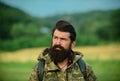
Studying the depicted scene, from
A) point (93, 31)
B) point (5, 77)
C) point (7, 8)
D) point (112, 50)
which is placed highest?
point (7, 8)

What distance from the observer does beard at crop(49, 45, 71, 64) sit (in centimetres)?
228

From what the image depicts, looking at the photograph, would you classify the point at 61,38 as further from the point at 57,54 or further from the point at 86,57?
the point at 86,57

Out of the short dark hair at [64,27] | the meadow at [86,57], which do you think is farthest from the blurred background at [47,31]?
the short dark hair at [64,27]

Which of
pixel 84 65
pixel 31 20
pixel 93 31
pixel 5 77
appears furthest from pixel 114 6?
pixel 84 65

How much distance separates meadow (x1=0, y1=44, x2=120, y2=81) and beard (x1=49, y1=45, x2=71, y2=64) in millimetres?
1663

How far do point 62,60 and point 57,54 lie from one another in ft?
0.21

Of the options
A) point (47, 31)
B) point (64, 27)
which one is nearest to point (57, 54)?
point (64, 27)

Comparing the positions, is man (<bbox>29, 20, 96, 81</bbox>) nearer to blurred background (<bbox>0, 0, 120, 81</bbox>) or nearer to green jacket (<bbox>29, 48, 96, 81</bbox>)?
green jacket (<bbox>29, 48, 96, 81</bbox>)

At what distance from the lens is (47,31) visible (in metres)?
3.96

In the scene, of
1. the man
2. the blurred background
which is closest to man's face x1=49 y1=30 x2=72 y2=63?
the man

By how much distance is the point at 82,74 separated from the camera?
7.39 ft

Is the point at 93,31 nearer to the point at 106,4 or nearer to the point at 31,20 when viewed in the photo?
the point at 106,4

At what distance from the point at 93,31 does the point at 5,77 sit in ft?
4.10

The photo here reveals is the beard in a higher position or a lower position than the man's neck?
higher
